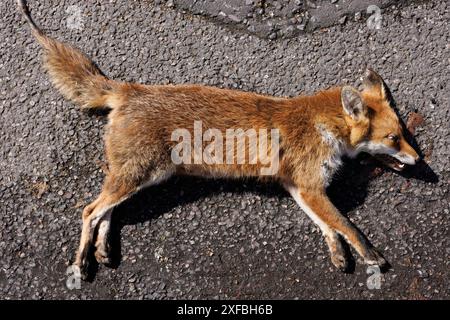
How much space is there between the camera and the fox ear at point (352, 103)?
4871 millimetres

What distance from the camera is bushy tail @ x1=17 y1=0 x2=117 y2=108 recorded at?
17.4ft

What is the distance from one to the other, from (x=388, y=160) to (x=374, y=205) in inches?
18.1

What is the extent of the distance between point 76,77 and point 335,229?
2.85 metres

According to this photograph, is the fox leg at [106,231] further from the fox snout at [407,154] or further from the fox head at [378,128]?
the fox snout at [407,154]

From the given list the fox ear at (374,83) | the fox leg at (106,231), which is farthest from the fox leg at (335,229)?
the fox leg at (106,231)

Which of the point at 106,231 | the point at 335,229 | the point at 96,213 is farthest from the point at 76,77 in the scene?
the point at 335,229

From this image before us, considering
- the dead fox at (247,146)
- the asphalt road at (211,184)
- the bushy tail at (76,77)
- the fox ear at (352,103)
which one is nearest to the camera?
the fox ear at (352,103)

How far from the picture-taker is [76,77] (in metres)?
5.34

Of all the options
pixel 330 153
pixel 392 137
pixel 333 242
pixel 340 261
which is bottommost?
pixel 340 261

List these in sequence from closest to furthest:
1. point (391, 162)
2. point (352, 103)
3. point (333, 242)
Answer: point (352, 103), point (333, 242), point (391, 162)

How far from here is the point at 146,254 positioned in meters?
5.21

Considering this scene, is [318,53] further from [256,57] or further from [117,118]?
[117,118]

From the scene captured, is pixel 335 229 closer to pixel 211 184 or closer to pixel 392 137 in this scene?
pixel 392 137

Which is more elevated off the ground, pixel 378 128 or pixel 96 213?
pixel 378 128
